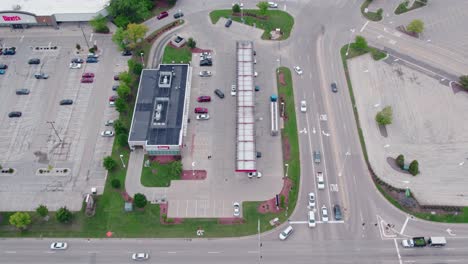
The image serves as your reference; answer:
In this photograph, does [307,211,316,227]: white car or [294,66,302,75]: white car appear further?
[294,66,302,75]: white car

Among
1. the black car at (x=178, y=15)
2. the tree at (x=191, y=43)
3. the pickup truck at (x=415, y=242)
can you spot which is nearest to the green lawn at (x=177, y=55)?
the tree at (x=191, y=43)

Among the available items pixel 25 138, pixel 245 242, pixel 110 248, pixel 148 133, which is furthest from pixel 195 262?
pixel 25 138

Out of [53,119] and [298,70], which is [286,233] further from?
[53,119]

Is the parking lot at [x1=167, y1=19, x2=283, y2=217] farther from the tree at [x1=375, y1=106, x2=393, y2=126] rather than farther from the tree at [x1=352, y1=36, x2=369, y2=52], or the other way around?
the tree at [x1=375, y1=106, x2=393, y2=126]

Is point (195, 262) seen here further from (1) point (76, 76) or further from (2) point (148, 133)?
(1) point (76, 76)

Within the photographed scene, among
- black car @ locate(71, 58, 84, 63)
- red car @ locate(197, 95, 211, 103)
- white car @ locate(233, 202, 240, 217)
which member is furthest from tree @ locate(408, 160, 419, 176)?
black car @ locate(71, 58, 84, 63)

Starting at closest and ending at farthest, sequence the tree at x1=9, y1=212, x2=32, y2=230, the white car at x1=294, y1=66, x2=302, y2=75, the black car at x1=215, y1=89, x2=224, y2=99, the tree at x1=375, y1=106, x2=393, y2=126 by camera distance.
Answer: the tree at x1=9, y1=212, x2=32, y2=230
the tree at x1=375, y1=106, x2=393, y2=126
the black car at x1=215, y1=89, x2=224, y2=99
the white car at x1=294, y1=66, x2=302, y2=75
